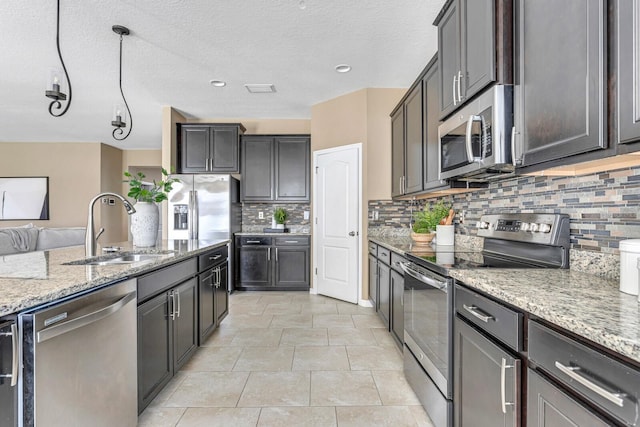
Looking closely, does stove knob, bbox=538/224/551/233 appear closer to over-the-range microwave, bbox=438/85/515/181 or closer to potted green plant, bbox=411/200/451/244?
over-the-range microwave, bbox=438/85/515/181

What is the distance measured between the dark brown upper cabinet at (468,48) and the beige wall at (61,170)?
7.63 meters

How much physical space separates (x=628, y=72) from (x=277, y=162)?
179 inches

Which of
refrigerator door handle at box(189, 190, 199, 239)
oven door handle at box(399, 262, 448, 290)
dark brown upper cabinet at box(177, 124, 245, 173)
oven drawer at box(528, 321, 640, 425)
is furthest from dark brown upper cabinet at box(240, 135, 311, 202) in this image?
oven drawer at box(528, 321, 640, 425)

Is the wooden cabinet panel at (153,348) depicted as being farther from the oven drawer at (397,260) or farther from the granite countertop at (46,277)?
the oven drawer at (397,260)

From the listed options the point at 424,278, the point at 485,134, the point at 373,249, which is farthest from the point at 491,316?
the point at 373,249

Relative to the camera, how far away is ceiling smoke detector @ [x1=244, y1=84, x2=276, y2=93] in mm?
4199

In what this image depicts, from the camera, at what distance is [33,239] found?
194 inches

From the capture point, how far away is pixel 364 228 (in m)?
4.22

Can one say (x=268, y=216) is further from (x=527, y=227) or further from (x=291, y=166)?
(x=527, y=227)

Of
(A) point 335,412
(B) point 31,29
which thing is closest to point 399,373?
(A) point 335,412

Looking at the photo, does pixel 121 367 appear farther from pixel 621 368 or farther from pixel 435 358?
pixel 621 368

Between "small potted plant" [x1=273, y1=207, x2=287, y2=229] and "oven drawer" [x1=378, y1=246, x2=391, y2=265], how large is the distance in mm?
2297

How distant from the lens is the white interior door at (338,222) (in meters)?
4.29

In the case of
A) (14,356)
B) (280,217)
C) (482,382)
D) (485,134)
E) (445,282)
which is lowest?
(482,382)
